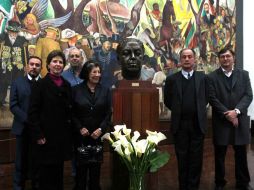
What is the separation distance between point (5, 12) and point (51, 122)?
375cm

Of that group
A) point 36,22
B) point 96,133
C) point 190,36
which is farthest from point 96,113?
point 190,36

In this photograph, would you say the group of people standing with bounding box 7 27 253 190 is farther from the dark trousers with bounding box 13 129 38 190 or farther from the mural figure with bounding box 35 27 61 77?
the mural figure with bounding box 35 27 61 77

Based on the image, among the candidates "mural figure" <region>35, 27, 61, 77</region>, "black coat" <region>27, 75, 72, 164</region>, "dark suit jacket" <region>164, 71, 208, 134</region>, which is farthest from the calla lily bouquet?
"mural figure" <region>35, 27, 61, 77</region>

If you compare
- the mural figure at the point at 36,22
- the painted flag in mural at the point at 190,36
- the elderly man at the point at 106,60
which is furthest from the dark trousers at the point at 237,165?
the painted flag in mural at the point at 190,36

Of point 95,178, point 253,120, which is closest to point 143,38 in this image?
point 253,120

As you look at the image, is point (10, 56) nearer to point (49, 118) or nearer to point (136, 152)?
point (49, 118)

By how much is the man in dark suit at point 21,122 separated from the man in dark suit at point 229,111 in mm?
2236

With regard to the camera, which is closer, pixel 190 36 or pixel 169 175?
pixel 169 175

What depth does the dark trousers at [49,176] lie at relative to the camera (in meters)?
3.41

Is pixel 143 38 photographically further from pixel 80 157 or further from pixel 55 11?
pixel 80 157

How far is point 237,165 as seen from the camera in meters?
4.31

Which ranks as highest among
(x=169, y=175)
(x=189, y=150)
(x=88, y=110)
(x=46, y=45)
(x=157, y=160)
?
(x=46, y=45)

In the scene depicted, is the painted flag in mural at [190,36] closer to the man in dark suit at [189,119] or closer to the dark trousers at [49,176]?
the man in dark suit at [189,119]

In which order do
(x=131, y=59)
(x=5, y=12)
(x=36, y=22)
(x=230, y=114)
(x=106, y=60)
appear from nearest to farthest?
(x=131, y=59), (x=230, y=114), (x=5, y=12), (x=36, y=22), (x=106, y=60)
